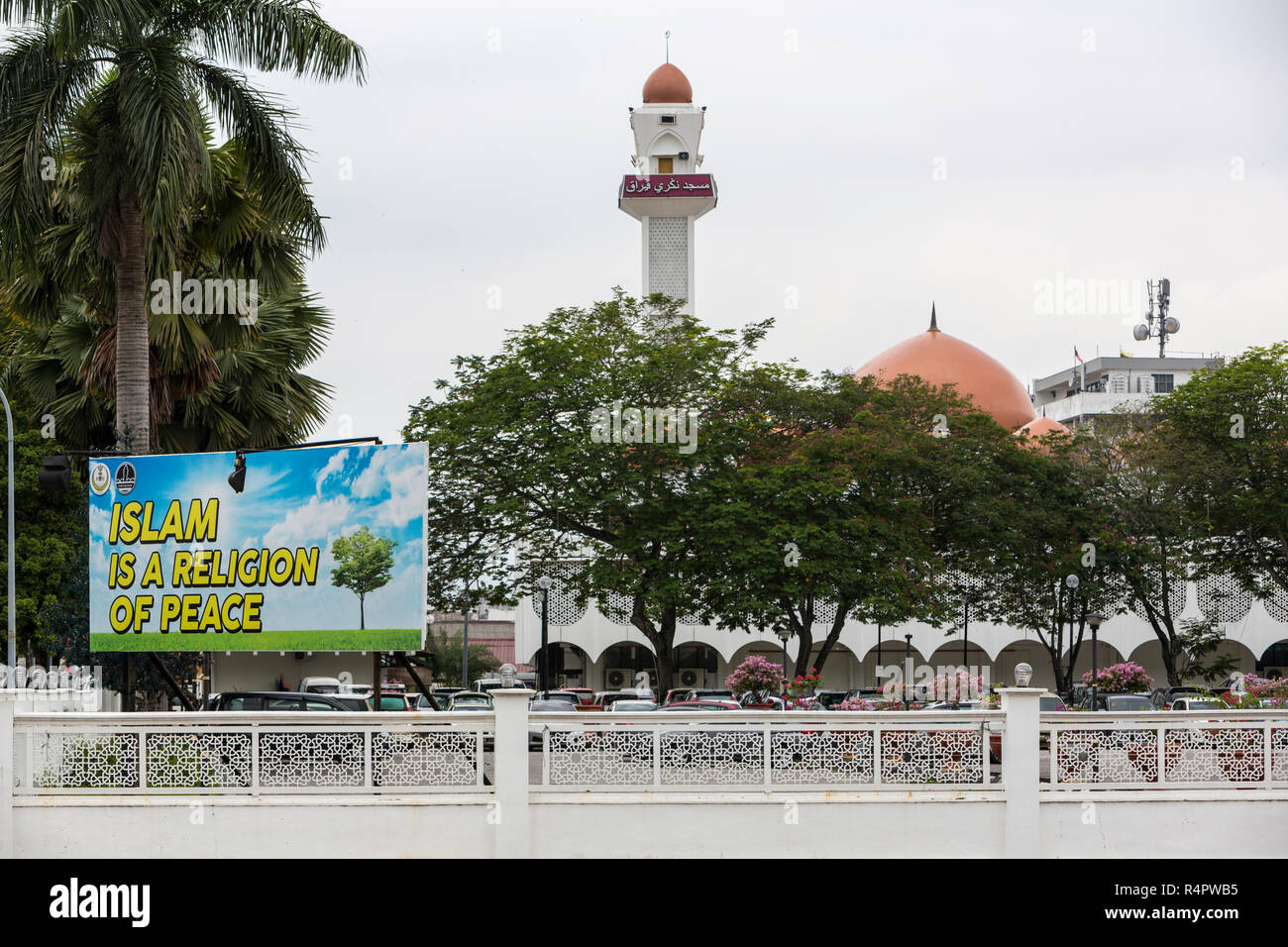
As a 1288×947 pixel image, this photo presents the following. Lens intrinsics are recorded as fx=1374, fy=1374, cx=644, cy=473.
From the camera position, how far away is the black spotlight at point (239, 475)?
533 inches

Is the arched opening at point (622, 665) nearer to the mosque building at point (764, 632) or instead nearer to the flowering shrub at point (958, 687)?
the mosque building at point (764, 632)

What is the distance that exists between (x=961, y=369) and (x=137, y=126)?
54549mm

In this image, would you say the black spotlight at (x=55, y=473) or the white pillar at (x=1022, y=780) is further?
the black spotlight at (x=55, y=473)

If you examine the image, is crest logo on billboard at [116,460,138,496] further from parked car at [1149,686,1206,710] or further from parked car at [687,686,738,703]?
parked car at [1149,686,1206,710]

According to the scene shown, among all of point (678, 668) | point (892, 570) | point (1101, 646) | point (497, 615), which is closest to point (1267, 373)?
point (892, 570)

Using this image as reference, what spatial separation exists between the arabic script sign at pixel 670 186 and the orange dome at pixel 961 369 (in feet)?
39.4

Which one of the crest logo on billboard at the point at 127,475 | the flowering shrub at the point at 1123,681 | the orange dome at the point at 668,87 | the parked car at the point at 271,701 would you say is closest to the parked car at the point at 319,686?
the parked car at the point at 271,701

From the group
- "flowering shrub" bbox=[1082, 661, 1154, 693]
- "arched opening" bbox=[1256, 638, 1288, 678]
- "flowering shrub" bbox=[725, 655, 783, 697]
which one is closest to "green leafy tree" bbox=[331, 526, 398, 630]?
"flowering shrub" bbox=[725, 655, 783, 697]

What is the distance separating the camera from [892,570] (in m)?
30.9

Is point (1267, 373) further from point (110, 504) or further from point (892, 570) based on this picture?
point (110, 504)

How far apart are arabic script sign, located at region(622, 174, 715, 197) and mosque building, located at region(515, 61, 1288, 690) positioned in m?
0.04

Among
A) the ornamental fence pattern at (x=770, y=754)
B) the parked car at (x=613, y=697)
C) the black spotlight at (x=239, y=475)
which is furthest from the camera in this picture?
the parked car at (x=613, y=697)

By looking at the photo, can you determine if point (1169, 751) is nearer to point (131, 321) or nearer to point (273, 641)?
point (273, 641)

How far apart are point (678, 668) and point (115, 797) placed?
45.3 meters
